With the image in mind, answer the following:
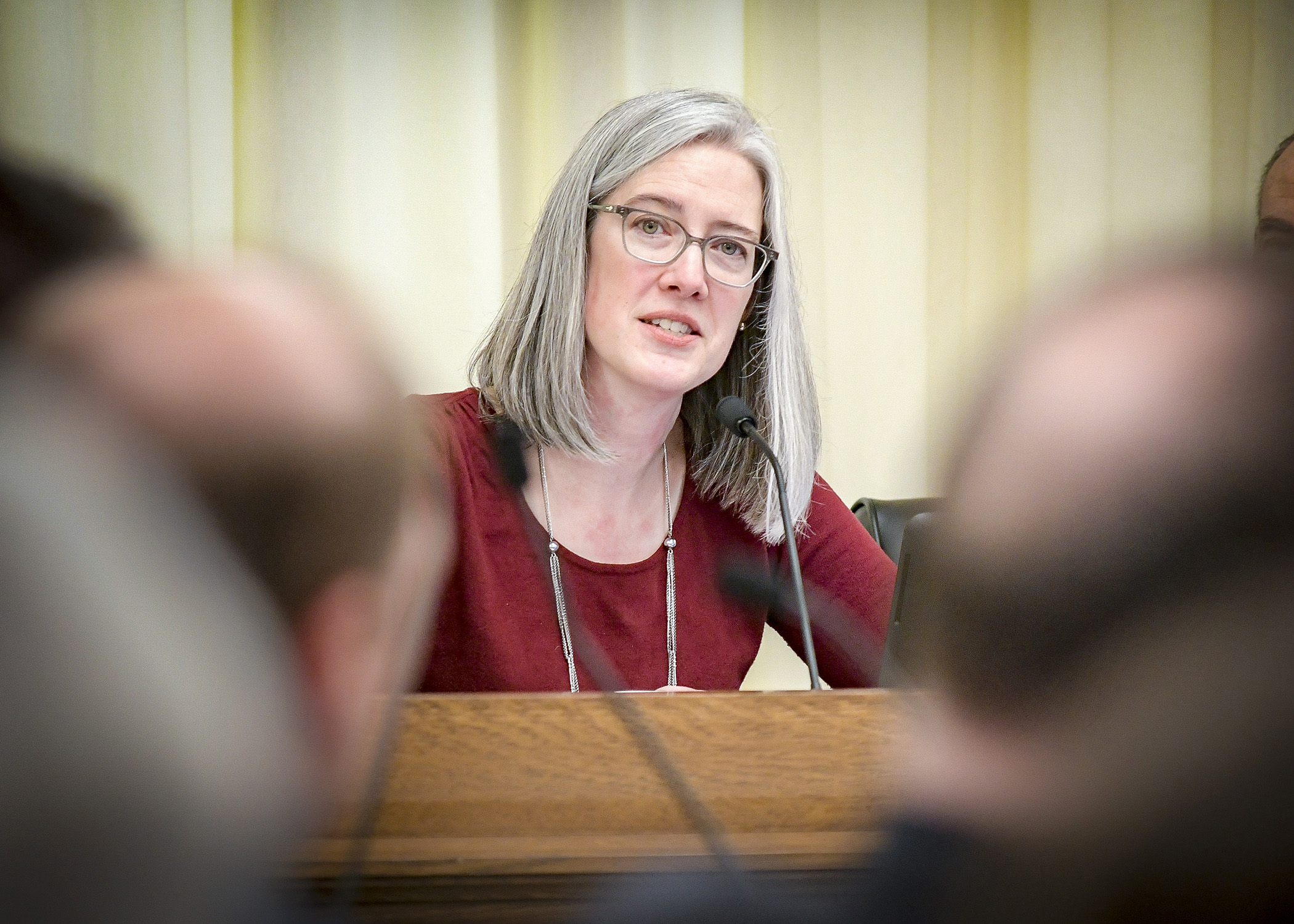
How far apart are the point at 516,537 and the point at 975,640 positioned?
1.02m

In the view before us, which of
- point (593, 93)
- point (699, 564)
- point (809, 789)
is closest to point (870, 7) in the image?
point (593, 93)

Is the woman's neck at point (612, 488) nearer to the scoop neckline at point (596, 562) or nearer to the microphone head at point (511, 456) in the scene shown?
the scoop neckline at point (596, 562)

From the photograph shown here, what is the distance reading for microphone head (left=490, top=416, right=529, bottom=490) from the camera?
966mm

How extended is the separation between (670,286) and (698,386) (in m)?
0.20

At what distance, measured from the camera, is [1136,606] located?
1.03 ft

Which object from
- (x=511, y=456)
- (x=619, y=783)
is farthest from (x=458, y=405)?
(x=619, y=783)

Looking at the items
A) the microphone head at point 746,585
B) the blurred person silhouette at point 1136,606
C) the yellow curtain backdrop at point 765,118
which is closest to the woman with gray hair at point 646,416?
the microphone head at point 746,585

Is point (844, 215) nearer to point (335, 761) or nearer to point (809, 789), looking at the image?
point (809, 789)

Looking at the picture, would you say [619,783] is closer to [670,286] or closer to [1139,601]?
[1139,601]

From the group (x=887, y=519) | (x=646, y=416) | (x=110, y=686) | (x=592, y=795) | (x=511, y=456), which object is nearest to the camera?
(x=110, y=686)

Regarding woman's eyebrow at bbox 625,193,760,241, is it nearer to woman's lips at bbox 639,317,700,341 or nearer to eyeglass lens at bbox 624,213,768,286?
eyeglass lens at bbox 624,213,768,286

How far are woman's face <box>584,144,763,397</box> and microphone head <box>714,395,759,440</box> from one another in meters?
0.14

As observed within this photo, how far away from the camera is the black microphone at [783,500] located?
3.30ft

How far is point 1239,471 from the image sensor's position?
0.30 metres
